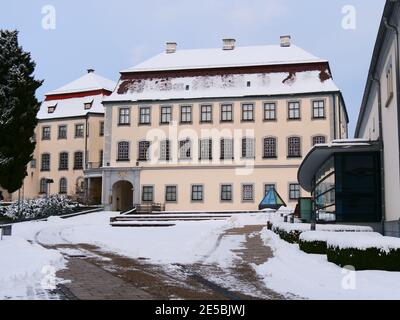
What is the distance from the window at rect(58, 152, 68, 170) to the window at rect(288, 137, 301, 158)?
76.3 feet

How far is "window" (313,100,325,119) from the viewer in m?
43.3

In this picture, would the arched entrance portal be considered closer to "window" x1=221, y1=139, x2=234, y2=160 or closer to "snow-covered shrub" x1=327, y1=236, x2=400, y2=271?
"window" x1=221, y1=139, x2=234, y2=160

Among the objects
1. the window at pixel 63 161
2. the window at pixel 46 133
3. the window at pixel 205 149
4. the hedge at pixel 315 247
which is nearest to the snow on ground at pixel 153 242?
the hedge at pixel 315 247

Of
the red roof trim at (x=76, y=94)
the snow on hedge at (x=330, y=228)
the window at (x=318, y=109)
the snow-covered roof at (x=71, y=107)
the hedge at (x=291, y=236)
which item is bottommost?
the hedge at (x=291, y=236)

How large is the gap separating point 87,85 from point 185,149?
1834 cm

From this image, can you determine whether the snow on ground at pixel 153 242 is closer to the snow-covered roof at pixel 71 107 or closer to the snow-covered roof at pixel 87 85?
the snow-covered roof at pixel 71 107

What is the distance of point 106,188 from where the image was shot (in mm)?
45875

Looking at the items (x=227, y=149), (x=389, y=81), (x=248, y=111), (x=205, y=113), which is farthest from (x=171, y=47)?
(x=389, y=81)

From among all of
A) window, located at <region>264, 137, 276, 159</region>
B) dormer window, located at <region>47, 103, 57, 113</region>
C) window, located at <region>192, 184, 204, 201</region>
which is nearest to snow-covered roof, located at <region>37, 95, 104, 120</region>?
dormer window, located at <region>47, 103, 57, 113</region>

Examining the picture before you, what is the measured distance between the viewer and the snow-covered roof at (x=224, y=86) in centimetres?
4419

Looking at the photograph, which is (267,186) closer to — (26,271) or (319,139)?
(319,139)

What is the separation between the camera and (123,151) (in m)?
46.6

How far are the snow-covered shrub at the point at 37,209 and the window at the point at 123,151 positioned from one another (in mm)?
7514

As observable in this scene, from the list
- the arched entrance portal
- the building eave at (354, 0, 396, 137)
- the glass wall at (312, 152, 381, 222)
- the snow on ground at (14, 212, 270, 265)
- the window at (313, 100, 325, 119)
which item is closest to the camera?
the snow on ground at (14, 212, 270, 265)
